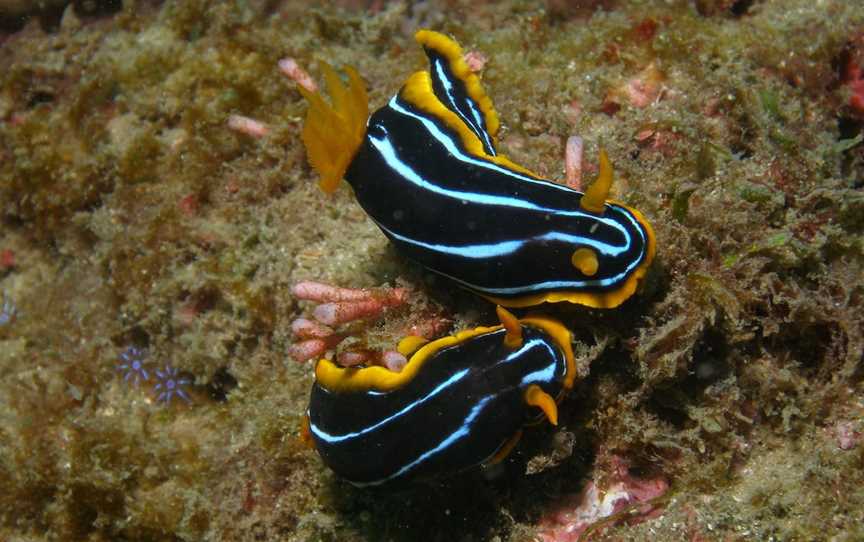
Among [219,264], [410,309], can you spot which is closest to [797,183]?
[410,309]

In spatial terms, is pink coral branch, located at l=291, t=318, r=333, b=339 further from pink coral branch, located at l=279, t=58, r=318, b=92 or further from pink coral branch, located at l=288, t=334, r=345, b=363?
pink coral branch, located at l=279, t=58, r=318, b=92

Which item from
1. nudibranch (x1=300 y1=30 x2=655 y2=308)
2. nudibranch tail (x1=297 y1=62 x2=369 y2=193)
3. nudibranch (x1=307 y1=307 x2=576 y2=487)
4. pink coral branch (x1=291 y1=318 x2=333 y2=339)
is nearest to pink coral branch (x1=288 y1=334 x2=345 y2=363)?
pink coral branch (x1=291 y1=318 x2=333 y2=339)

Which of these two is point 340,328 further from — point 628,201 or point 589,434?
point 628,201

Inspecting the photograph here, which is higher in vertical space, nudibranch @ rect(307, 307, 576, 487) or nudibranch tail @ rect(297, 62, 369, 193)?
nudibranch tail @ rect(297, 62, 369, 193)

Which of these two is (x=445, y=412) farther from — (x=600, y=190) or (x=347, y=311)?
(x=600, y=190)

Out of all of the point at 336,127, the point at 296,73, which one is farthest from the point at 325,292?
the point at 296,73

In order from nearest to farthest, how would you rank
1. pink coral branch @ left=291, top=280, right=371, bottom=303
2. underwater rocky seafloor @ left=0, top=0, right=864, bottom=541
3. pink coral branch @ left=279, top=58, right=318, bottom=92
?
1. underwater rocky seafloor @ left=0, top=0, right=864, bottom=541
2. pink coral branch @ left=291, top=280, right=371, bottom=303
3. pink coral branch @ left=279, top=58, right=318, bottom=92
